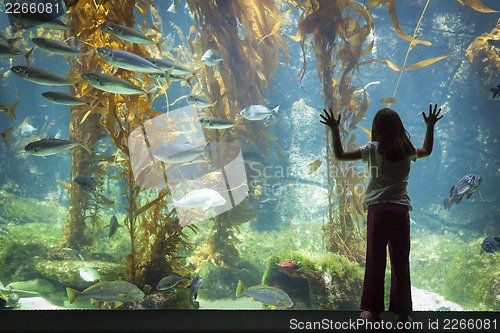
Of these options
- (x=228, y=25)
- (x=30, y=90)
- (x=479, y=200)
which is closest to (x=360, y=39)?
(x=228, y=25)

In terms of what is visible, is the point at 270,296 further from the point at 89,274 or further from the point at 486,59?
the point at 486,59

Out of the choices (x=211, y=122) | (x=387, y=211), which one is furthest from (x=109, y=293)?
(x=387, y=211)

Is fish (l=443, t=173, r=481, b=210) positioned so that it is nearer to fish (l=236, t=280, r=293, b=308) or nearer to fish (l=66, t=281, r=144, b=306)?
fish (l=236, t=280, r=293, b=308)

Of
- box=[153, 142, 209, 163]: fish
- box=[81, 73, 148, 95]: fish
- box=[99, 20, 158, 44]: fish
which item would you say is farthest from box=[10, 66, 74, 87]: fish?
box=[153, 142, 209, 163]: fish

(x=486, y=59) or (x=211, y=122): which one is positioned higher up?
(x=486, y=59)

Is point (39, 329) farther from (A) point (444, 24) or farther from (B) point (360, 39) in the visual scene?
(A) point (444, 24)

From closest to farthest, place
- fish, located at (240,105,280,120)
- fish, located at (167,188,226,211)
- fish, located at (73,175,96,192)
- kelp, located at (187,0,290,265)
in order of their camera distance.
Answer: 1. fish, located at (167,188,226,211)
2. fish, located at (73,175,96,192)
3. fish, located at (240,105,280,120)
4. kelp, located at (187,0,290,265)

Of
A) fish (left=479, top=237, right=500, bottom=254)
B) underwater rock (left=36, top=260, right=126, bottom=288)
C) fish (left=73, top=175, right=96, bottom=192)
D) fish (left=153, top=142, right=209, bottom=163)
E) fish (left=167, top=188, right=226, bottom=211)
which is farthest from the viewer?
underwater rock (left=36, top=260, right=126, bottom=288)

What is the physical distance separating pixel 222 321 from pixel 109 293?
1620 millimetres

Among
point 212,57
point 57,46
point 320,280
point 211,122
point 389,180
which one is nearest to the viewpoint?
point 389,180

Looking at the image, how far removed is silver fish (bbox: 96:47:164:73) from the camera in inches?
106

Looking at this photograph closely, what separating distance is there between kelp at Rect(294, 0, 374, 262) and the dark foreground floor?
269 cm

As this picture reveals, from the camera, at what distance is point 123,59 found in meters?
2.73

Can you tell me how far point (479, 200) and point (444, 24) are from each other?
1050cm
